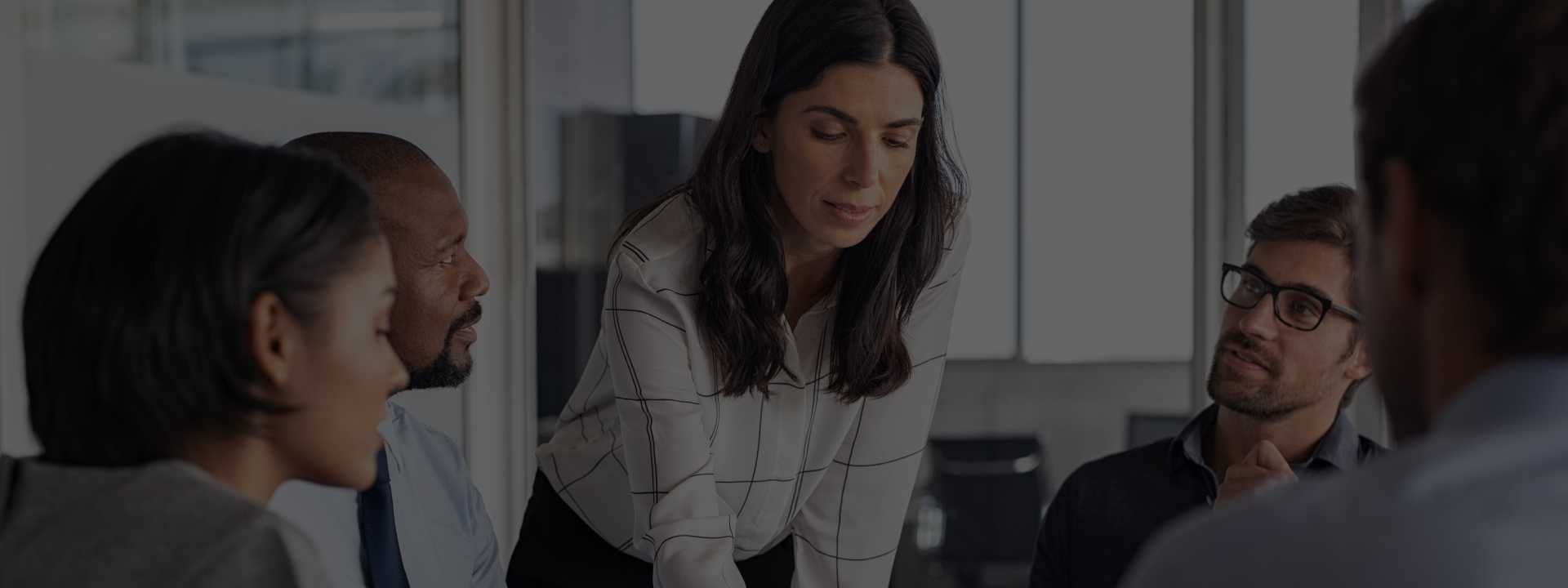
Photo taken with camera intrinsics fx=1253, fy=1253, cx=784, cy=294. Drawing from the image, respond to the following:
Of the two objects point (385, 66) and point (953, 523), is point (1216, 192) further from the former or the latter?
point (385, 66)

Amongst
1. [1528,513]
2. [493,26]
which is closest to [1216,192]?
[493,26]

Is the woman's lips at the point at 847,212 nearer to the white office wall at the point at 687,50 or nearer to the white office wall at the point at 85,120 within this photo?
the white office wall at the point at 85,120

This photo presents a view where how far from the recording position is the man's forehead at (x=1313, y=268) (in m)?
1.82

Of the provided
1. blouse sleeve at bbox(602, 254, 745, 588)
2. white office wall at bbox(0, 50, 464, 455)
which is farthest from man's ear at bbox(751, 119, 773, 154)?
white office wall at bbox(0, 50, 464, 455)

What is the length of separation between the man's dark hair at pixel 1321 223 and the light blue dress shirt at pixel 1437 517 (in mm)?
1261

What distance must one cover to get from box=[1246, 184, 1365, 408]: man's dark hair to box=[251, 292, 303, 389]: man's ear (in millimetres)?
1441

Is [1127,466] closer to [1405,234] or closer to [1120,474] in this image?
[1120,474]

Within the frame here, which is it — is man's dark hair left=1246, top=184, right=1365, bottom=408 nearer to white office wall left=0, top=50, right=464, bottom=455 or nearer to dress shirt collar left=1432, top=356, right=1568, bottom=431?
dress shirt collar left=1432, top=356, right=1568, bottom=431

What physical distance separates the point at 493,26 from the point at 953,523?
2056 millimetres

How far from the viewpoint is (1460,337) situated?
656 millimetres

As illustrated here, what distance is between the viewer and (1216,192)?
2.67 metres

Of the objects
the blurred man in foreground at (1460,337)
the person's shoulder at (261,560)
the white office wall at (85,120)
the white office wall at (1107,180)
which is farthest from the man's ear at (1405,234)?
the white office wall at (1107,180)

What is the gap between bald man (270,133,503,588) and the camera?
1511mm

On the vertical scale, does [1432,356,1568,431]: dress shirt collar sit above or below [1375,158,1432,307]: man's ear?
below
